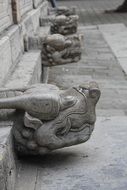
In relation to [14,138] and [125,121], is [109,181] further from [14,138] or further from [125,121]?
[125,121]

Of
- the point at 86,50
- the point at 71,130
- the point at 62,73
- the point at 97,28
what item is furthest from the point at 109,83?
the point at 97,28

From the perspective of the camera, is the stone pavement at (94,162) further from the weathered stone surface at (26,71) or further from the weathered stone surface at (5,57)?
the weathered stone surface at (5,57)

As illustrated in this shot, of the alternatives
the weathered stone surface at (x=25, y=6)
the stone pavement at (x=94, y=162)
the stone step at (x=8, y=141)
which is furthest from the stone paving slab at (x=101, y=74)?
the stone step at (x=8, y=141)

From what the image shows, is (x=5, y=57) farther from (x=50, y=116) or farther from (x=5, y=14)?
(x=50, y=116)

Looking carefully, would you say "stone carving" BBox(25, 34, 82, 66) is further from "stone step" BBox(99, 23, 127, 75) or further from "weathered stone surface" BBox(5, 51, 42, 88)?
"stone step" BBox(99, 23, 127, 75)

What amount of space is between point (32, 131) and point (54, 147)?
0.63 ft

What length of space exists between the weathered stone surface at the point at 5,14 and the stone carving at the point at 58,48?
55 cm

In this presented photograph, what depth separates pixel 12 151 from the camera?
124 inches

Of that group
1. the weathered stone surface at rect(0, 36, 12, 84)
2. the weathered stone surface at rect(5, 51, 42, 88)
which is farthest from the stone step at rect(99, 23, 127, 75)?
the weathered stone surface at rect(0, 36, 12, 84)

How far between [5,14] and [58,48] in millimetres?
744

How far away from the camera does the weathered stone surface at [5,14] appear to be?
499cm

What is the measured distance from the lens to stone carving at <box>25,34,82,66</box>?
5527 mm

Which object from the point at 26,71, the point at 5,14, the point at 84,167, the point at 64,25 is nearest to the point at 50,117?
the point at 84,167

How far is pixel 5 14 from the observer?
5297 millimetres
